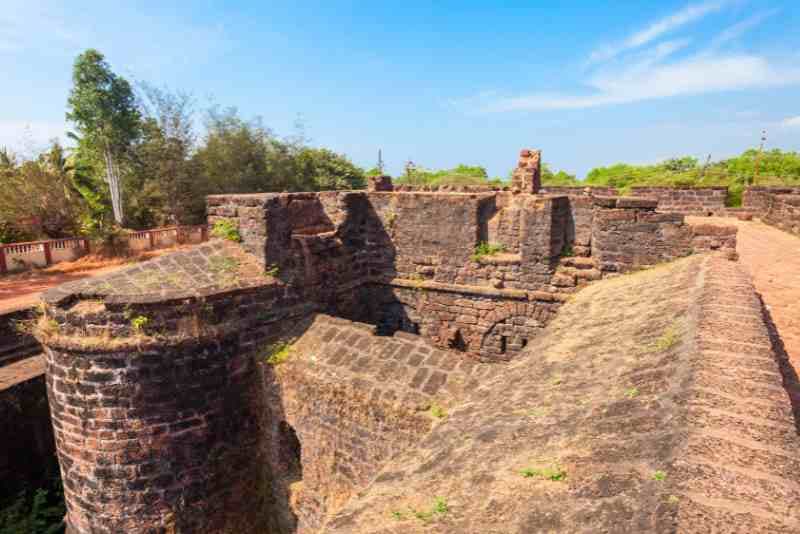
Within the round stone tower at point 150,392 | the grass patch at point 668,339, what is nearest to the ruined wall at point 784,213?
the grass patch at point 668,339

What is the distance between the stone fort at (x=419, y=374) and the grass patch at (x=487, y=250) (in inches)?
1.5

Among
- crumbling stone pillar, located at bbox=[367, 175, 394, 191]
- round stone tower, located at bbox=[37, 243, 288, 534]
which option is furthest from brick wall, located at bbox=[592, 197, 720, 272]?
crumbling stone pillar, located at bbox=[367, 175, 394, 191]

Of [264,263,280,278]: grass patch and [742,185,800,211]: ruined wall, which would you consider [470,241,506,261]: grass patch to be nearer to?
[264,263,280,278]: grass patch

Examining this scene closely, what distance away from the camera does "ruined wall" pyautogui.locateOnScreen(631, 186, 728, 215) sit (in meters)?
16.6

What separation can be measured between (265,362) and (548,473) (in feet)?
18.1

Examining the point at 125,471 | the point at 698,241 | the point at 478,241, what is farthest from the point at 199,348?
the point at 698,241

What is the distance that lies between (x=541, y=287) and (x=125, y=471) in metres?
7.07

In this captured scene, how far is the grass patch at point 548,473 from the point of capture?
9.01ft

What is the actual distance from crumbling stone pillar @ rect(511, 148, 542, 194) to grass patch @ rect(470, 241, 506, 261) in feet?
4.03

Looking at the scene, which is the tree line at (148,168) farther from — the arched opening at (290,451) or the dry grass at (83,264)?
the arched opening at (290,451)

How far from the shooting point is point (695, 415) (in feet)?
8.82

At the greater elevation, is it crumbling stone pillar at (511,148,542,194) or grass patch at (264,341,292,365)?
crumbling stone pillar at (511,148,542,194)

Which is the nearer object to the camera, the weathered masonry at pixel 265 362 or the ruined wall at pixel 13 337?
the weathered masonry at pixel 265 362

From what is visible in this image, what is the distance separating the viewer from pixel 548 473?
2820 millimetres
